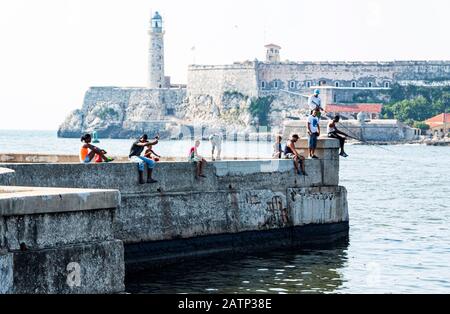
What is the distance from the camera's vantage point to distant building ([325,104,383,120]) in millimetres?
158525

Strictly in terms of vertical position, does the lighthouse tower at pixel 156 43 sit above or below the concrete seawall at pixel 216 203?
above

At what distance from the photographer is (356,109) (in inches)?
6344

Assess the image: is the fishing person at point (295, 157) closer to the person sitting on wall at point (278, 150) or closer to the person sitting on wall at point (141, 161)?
the person sitting on wall at point (278, 150)

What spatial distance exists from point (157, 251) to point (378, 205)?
66.7 feet

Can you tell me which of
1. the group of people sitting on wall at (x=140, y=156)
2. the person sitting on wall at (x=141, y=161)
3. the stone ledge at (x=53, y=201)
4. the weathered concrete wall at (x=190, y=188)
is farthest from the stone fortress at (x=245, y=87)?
the stone ledge at (x=53, y=201)

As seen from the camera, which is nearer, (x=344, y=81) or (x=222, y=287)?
(x=222, y=287)

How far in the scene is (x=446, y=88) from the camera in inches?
6905

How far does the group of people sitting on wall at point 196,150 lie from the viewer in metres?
17.9

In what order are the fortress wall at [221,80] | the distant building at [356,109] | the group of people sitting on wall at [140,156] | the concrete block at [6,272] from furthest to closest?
the fortress wall at [221,80], the distant building at [356,109], the group of people sitting on wall at [140,156], the concrete block at [6,272]

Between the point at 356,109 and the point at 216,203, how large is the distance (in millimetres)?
143135

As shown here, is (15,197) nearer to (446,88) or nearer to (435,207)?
(435,207)

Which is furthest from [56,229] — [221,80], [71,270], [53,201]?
[221,80]

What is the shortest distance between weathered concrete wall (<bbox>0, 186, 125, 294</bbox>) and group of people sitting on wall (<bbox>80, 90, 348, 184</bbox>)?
29.5 feet
